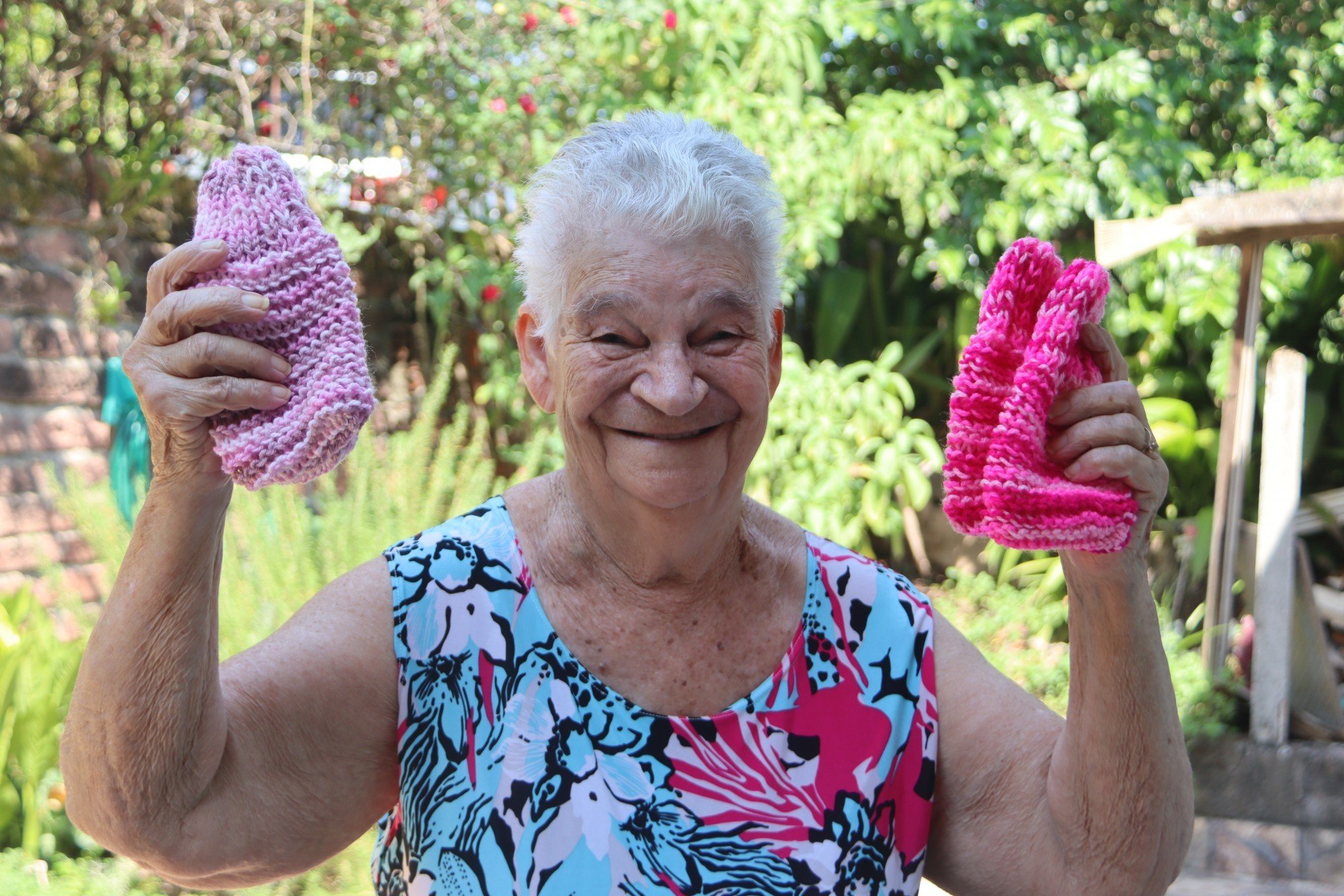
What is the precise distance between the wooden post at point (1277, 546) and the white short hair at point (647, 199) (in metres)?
4.05

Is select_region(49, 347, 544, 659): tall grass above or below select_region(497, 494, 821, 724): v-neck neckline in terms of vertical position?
below

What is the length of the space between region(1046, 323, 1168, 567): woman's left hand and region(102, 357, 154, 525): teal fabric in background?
13.6 feet

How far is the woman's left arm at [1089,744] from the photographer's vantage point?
4.02 ft

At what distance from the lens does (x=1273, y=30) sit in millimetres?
5574

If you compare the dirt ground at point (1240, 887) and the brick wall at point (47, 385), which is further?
the brick wall at point (47, 385)

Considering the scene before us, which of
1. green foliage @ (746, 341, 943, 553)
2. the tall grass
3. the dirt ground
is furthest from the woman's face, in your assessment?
green foliage @ (746, 341, 943, 553)

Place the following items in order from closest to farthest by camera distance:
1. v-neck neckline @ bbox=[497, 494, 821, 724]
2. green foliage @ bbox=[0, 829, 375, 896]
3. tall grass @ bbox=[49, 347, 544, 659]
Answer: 1. v-neck neckline @ bbox=[497, 494, 821, 724]
2. green foliage @ bbox=[0, 829, 375, 896]
3. tall grass @ bbox=[49, 347, 544, 659]

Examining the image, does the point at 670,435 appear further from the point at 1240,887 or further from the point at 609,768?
the point at 1240,887

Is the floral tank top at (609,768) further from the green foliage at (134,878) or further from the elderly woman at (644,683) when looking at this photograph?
the green foliage at (134,878)

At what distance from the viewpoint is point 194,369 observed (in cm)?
116

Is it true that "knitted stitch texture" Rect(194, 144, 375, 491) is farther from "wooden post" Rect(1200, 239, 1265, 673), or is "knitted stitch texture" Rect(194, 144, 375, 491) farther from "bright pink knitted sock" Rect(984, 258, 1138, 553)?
"wooden post" Rect(1200, 239, 1265, 673)

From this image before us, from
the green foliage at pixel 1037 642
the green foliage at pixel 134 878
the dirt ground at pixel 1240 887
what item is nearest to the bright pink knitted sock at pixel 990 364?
the green foliage at pixel 134 878

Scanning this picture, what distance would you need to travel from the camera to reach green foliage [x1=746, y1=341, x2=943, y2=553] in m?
5.12

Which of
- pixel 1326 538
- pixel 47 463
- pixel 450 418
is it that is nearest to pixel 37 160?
pixel 47 463
